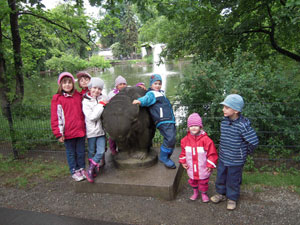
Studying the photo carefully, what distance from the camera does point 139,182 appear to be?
12.1 feet

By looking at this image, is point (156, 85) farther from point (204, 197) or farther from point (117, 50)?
point (117, 50)

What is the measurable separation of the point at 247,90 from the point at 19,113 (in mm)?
5283

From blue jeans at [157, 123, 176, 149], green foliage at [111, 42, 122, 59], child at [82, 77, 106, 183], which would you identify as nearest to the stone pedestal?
child at [82, 77, 106, 183]

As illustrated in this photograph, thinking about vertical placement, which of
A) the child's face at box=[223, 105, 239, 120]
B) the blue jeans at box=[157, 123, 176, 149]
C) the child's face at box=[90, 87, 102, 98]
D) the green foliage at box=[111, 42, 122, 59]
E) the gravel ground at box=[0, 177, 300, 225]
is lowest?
the gravel ground at box=[0, 177, 300, 225]

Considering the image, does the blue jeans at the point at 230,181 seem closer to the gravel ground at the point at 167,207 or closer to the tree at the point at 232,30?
the gravel ground at the point at 167,207

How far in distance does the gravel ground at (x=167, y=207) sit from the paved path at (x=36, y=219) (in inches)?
4.0

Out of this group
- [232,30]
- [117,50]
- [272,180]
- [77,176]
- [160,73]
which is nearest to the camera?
[77,176]

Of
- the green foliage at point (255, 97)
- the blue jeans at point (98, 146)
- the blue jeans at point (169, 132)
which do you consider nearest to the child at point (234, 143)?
the blue jeans at point (169, 132)

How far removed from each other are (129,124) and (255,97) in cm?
314

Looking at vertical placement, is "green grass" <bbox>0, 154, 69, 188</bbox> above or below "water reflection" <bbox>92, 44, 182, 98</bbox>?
below

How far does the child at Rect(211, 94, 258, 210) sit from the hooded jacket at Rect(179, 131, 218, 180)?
0.17 metres

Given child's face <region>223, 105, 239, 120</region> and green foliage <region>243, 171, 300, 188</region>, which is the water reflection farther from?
child's face <region>223, 105, 239, 120</region>

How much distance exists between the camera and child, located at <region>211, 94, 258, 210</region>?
3088 mm

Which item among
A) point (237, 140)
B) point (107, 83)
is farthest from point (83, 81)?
point (107, 83)
